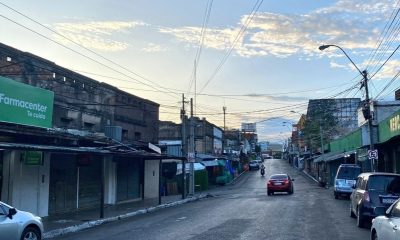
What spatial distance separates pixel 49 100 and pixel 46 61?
2353 mm

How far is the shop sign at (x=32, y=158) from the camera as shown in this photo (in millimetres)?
21594

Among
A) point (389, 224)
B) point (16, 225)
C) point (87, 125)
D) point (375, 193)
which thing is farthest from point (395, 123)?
point (16, 225)

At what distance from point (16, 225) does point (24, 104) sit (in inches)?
350

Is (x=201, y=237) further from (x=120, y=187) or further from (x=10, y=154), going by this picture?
(x=120, y=187)

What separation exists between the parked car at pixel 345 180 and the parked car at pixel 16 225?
23.6m

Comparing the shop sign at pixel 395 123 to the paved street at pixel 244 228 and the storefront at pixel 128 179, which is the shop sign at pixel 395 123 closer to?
the paved street at pixel 244 228

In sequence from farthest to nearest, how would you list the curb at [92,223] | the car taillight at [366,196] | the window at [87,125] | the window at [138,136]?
the window at [138,136] < the window at [87,125] < the curb at [92,223] < the car taillight at [366,196]

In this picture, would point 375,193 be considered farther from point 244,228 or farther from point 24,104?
point 24,104

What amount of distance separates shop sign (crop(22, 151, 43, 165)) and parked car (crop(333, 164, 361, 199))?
1897 centimetres

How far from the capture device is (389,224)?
9.05 meters

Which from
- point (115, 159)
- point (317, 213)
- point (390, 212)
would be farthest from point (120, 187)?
point (390, 212)

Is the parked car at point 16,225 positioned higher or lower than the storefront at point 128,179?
lower

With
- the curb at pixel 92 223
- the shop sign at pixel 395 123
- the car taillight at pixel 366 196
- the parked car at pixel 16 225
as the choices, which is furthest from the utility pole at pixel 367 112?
the parked car at pixel 16 225

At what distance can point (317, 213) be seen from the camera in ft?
71.5
